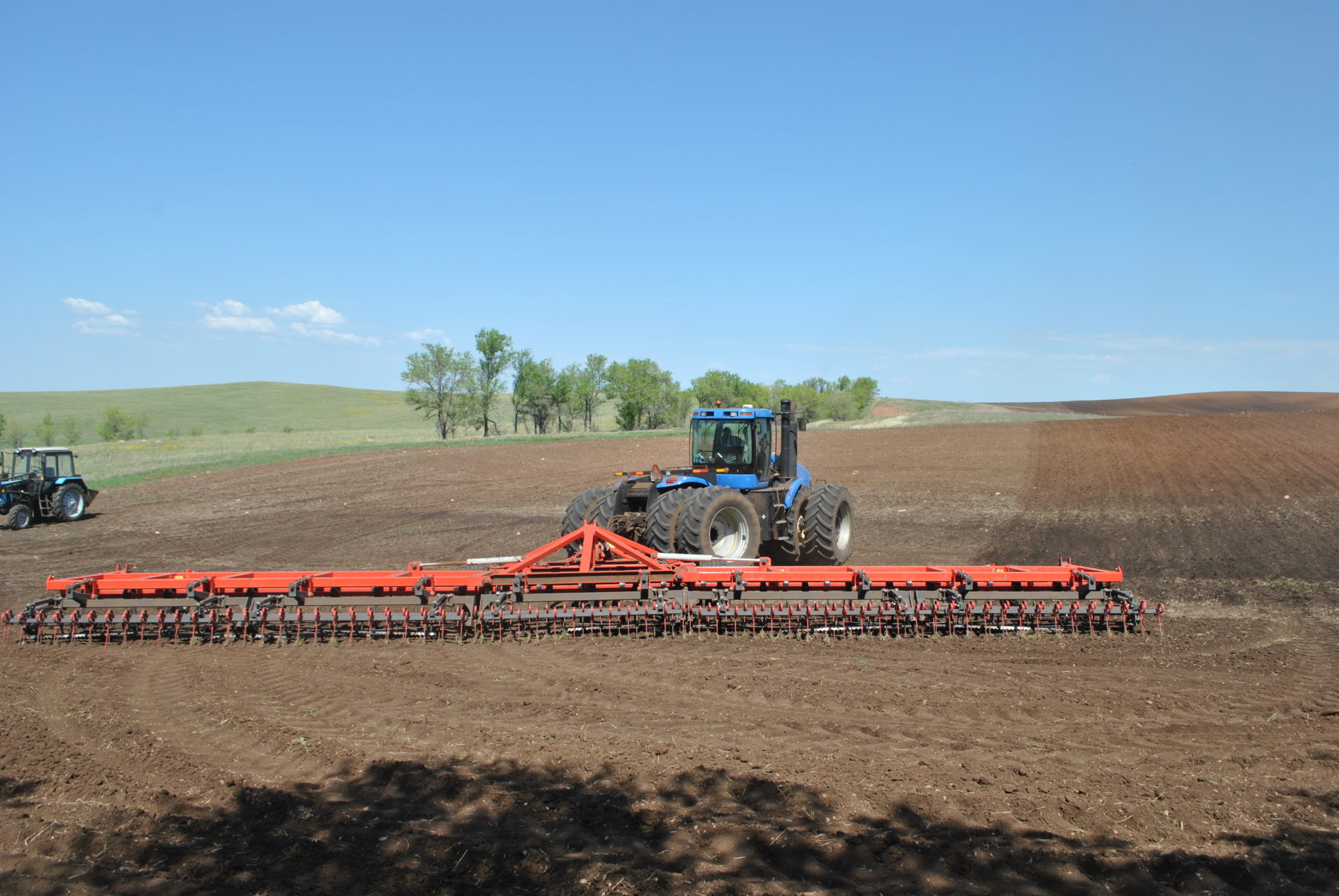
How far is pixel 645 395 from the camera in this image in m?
59.8

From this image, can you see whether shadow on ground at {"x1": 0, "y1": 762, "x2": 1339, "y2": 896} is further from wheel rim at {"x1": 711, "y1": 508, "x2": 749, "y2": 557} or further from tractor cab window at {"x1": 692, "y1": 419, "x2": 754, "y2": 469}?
tractor cab window at {"x1": 692, "y1": 419, "x2": 754, "y2": 469}

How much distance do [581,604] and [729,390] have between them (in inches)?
1377

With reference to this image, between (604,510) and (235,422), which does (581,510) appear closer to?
(604,510)

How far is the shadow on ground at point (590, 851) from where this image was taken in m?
3.56

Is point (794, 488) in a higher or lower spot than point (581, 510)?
higher

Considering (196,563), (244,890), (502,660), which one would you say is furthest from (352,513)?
(244,890)

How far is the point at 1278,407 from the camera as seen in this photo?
55312 mm

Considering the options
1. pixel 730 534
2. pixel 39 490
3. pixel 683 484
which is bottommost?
pixel 39 490

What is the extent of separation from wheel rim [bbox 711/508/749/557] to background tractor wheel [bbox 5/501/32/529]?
16719 millimetres

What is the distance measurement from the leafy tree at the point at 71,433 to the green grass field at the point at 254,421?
1039 millimetres

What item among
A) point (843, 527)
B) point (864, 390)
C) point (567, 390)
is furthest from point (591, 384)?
point (843, 527)

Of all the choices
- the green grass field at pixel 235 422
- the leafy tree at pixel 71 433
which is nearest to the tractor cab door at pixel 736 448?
the green grass field at pixel 235 422

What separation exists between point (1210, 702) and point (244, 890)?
19.7 feet

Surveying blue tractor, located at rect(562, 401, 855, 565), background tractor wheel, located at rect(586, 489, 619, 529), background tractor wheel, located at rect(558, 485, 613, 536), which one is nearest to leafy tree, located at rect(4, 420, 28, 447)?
background tractor wheel, located at rect(558, 485, 613, 536)
